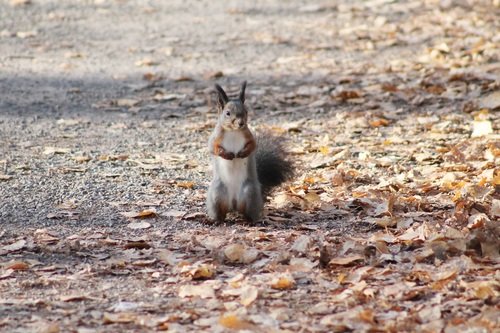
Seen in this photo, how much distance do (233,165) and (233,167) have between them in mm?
11

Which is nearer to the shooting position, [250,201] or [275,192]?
[250,201]

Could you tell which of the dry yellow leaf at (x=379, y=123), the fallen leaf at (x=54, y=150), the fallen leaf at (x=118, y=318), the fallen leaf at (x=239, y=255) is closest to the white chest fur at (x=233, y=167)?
the fallen leaf at (x=239, y=255)

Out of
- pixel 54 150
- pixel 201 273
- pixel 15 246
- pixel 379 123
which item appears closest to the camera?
pixel 201 273

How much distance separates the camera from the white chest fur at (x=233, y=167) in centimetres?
527

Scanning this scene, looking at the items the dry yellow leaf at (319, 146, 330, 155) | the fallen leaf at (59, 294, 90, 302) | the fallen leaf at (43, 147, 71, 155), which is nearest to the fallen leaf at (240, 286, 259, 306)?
the fallen leaf at (59, 294, 90, 302)

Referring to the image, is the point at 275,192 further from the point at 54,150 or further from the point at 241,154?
the point at 54,150

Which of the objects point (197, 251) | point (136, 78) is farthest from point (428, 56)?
point (197, 251)

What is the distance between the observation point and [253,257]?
4766 millimetres

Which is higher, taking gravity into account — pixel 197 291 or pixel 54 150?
pixel 54 150

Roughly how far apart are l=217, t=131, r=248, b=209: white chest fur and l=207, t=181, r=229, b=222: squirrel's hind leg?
1.0 inches

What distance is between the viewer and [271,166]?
5.71m

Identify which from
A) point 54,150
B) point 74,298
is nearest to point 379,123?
point 54,150

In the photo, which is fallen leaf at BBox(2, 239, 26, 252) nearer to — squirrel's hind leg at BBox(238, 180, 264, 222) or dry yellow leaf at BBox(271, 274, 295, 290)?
squirrel's hind leg at BBox(238, 180, 264, 222)

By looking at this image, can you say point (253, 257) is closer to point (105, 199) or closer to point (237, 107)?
point (237, 107)
